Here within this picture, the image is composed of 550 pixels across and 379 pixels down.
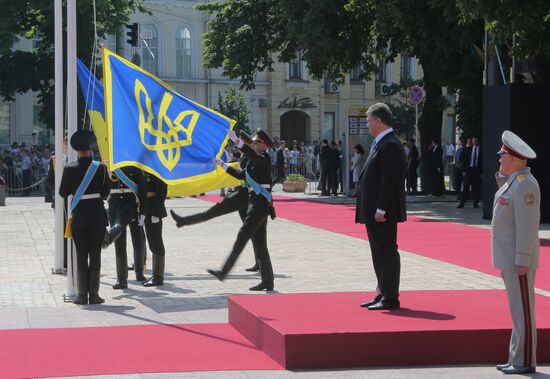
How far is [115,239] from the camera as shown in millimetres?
11703

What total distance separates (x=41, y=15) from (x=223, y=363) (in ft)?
111

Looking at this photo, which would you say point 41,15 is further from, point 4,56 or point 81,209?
point 81,209

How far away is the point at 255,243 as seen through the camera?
12023 millimetres

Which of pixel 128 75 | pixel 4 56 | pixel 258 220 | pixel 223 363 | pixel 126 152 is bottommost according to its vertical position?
pixel 223 363

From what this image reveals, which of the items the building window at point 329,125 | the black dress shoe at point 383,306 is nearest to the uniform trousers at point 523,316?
the black dress shoe at point 383,306

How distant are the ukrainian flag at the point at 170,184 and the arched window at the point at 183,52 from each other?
141ft

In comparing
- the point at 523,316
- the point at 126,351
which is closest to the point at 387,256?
the point at 523,316

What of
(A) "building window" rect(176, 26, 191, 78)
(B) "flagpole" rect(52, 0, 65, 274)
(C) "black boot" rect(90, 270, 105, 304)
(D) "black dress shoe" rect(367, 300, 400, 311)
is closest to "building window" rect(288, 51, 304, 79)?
(A) "building window" rect(176, 26, 191, 78)

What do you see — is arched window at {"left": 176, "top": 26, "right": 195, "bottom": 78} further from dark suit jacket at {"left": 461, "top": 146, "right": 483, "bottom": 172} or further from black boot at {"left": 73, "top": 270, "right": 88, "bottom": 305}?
black boot at {"left": 73, "top": 270, "right": 88, "bottom": 305}

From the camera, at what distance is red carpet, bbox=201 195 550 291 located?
1478 cm

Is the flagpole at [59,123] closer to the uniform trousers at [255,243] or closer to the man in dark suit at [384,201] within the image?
the uniform trousers at [255,243]

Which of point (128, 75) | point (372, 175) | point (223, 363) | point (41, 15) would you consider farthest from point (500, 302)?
point (41, 15)

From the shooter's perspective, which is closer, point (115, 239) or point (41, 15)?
point (115, 239)

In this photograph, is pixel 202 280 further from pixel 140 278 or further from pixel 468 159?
pixel 468 159
